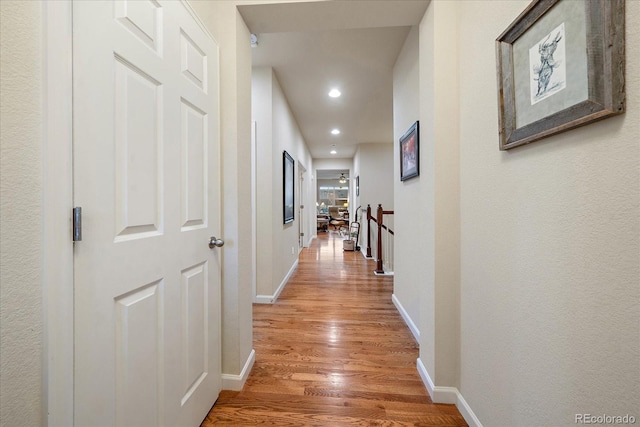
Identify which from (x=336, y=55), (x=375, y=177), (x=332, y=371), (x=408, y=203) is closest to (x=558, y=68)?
(x=408, y=203)

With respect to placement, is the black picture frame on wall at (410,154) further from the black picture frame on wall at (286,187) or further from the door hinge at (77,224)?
the door hinge at (77,224)

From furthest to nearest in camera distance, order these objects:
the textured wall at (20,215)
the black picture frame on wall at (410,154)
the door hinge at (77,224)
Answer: the black picture frame on wall at (410,154), the door hinge at (77,224), the textured wall at (20,215)

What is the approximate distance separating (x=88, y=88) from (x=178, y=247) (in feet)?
2.03

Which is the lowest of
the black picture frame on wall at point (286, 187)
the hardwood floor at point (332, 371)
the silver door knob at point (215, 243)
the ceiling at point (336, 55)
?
the hardwood floor at point (332, 371)

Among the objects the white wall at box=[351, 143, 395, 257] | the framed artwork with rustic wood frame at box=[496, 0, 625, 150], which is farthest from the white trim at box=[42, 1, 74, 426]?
the white wall at box=[351, 143, 395, 257]

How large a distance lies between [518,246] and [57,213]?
1433 mm

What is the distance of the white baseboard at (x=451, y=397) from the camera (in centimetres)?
126

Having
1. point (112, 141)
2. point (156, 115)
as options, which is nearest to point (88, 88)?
point (112, 141)

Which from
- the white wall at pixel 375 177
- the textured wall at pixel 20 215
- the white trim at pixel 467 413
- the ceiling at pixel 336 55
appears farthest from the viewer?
the white wall at pixel 375 177

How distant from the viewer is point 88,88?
68 centimetres

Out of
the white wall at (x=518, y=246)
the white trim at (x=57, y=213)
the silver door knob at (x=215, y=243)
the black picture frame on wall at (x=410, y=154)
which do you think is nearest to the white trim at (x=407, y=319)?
the white wall at (x=518, y=246)

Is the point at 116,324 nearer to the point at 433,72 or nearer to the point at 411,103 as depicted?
the point at 433,72

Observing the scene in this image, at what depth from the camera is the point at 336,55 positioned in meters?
2.55

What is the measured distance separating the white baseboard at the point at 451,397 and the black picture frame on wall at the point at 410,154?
133 cm
